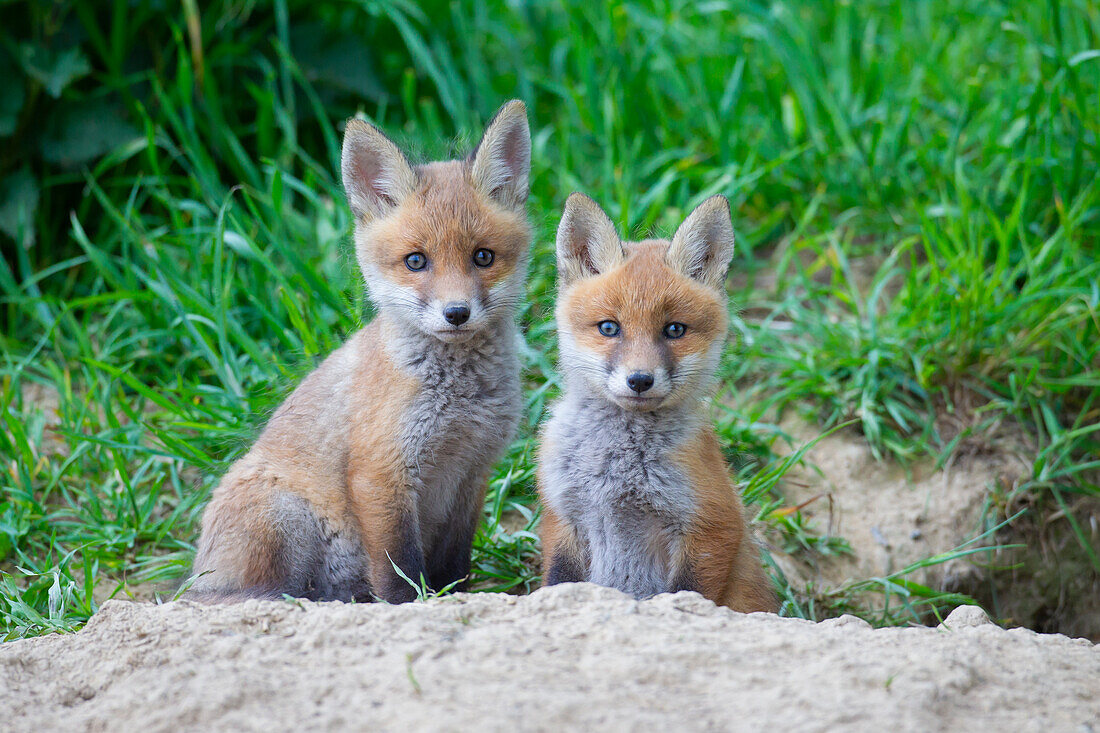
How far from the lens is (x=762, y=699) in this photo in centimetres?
255

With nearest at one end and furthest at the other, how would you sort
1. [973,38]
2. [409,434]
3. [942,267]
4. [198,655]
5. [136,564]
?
1. [198,655]
2. [409,434]
3. [136,564]
4. [942,267]
5. [973,38]

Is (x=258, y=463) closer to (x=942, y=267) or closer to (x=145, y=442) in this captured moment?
(x=145, y=442)

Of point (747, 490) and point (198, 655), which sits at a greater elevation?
point (198, 655)

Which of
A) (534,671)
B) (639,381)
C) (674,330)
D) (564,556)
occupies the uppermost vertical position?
(674,330)

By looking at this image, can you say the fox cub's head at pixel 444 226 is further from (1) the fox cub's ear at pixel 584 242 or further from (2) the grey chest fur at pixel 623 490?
(2) the grey chest fur at pixel 623 490

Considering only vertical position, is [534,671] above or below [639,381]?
below

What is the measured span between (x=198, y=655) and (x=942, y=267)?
187 inches

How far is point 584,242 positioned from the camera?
387 cm

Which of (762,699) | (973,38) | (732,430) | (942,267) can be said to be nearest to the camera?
(762,699)

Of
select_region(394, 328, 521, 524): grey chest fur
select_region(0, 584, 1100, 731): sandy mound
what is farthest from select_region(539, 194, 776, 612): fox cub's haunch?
select_region(0, 584, 1100, 731): sandy mound

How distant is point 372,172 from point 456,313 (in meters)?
0.84

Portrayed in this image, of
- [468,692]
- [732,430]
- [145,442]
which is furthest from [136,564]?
[732,430]

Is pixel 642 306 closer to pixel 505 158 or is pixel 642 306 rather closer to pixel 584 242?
pixel 584 242

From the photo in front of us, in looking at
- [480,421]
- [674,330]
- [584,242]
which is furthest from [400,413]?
[674,330]
